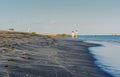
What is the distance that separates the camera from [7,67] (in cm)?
1500

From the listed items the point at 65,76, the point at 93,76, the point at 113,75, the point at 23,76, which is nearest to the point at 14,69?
the point at 23,76

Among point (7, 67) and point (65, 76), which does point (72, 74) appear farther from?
point (7, 67)

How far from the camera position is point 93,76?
14.9 metres

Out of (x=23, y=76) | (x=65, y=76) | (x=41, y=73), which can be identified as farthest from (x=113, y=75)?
(x=23, y=76)

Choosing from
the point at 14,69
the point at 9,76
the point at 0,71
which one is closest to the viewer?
the point at 9,76

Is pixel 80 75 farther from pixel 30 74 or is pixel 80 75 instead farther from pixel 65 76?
pixel 30 74

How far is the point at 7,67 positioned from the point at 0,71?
1.48m

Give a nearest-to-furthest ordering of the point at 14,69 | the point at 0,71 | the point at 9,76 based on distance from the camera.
A: 1. the point at 9,76
2. the point at 0,71
3. the point at 14,69

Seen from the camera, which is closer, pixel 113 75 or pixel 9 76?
pixel 9 76

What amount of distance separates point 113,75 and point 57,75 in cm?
375

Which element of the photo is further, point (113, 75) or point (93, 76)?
point (113, 75)

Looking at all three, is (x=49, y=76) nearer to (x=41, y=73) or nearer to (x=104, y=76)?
(x=41, y=73)

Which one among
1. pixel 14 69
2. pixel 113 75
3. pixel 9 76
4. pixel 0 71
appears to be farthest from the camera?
pixel 113 75

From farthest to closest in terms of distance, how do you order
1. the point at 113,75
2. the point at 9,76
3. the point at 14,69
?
1. the point at 113,75
2. the point at 14,69
3. the point at 9,76
